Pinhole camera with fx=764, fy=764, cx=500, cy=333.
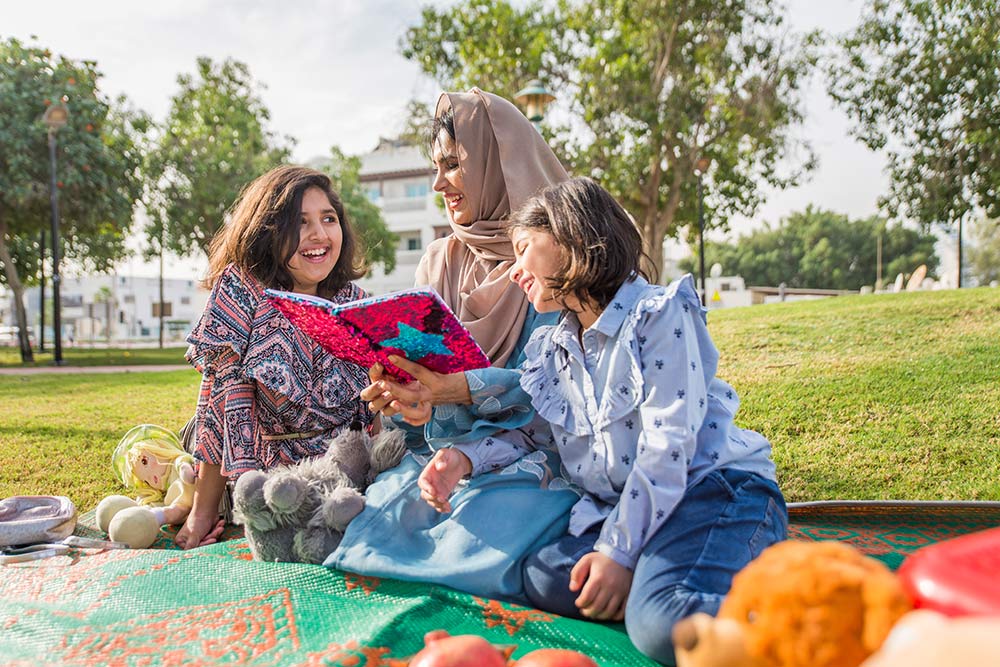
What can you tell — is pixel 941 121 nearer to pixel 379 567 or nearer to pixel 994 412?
pixel 994 412

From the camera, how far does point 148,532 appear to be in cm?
309

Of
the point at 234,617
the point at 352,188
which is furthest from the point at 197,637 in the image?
the point at 352,188

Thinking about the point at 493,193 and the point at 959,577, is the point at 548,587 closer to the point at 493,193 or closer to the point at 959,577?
the point at 959,577

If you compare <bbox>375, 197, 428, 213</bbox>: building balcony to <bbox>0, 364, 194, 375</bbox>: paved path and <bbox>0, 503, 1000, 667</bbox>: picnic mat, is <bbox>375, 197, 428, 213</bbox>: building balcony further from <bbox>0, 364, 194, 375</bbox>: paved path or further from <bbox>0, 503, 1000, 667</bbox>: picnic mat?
<bbox>0, 503, 1000, 667</bbox>: picnic mat

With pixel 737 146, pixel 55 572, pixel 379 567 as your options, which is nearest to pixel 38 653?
pixel 55 572

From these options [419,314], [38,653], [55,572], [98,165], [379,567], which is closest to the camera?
[38,653]

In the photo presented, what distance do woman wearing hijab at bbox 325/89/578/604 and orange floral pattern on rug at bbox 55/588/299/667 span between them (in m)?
0.32

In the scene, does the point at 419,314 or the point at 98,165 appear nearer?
the point at 419,314

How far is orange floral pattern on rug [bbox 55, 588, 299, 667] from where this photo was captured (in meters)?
1.90

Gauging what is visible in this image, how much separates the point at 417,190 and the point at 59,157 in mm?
29080

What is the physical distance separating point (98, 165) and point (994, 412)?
1611 cm

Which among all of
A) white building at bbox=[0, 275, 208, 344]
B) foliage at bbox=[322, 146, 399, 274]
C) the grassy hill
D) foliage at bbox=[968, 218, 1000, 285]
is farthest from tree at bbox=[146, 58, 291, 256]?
foliage at bbox=[968, 218, 1000, 285]

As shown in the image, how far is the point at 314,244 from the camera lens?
10.3ft

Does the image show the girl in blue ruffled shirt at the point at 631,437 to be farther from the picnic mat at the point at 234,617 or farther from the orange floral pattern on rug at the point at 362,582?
the orange floral pattern on rug at the point at 362,582
